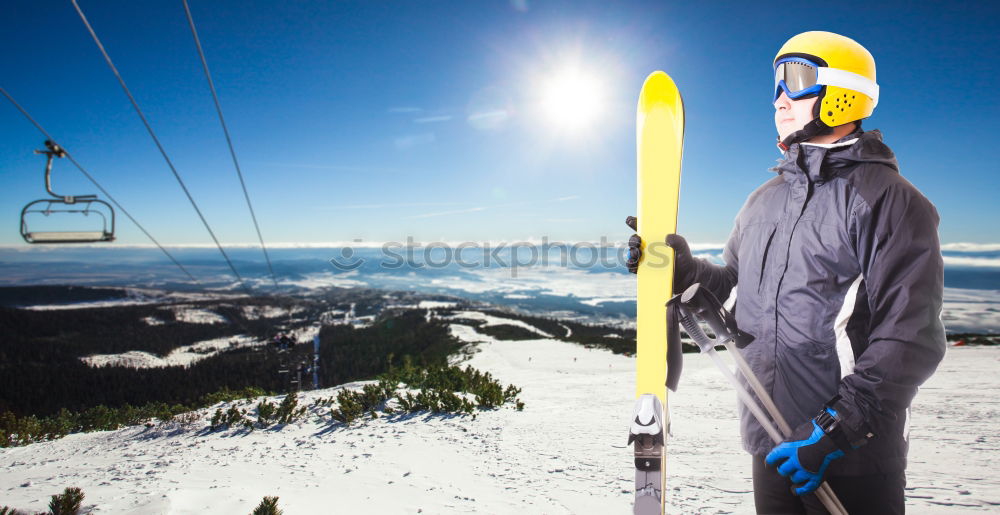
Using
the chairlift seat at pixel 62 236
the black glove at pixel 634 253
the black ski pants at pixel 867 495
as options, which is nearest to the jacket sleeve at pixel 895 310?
the black ski pants at pixel 867 495

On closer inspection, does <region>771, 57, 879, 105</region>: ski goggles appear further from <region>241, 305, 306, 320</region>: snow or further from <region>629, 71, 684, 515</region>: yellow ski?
<region>241, 305, 306, 320</region>: snow

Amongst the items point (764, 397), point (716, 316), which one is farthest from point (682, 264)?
point (764, 397)

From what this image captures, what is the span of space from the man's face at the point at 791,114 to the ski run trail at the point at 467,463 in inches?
171

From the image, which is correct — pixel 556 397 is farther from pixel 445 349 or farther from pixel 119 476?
pixel 445 349

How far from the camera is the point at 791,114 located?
2.21 meters

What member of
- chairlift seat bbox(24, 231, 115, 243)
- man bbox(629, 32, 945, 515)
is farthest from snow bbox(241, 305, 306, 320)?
man bbox(629, 32, 945, 515)

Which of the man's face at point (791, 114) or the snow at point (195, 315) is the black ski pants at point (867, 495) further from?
the snow at point (195, 315)

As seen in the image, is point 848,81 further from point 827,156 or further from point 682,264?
point 682,264

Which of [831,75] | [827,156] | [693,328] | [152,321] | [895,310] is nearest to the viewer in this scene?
[895,310]

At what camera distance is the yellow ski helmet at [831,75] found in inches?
82.2

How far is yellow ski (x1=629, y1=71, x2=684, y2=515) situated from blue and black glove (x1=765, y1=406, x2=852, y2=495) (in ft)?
2.31

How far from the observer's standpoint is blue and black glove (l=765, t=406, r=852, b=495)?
5.74 feet

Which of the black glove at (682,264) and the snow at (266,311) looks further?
the snow at (266,311)

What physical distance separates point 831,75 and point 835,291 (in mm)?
1190
